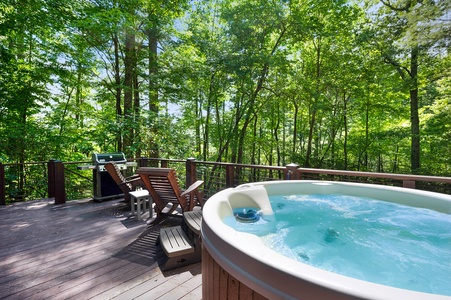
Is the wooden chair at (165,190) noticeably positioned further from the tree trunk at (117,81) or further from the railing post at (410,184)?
the tree trunk at (117,81)

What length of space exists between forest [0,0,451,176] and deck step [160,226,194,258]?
453 cm

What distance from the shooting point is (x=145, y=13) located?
6.42 metres

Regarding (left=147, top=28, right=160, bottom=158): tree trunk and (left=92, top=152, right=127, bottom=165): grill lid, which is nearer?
(left=92, top=152, right=127, bottom=165): grill lid

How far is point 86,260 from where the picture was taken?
7.26 ft

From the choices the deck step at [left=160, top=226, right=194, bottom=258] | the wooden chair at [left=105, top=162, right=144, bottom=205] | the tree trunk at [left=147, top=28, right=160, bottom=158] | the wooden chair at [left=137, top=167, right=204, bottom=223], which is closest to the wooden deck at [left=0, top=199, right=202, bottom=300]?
the deck step at [left=160, top=226, right=194, bottom=258]

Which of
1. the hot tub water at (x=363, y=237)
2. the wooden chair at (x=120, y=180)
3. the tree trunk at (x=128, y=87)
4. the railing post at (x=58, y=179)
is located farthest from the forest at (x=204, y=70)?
the hot tub water at (x=363, y=237)

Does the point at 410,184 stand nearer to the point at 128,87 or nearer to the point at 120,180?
the point at 120,180

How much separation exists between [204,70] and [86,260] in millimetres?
6127

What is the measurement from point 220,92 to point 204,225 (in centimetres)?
729

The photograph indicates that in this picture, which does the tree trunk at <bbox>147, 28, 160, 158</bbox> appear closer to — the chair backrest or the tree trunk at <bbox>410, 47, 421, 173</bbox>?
the chair backrest

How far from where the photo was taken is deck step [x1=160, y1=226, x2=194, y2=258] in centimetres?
203

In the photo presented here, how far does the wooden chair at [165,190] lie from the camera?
2.90 meters

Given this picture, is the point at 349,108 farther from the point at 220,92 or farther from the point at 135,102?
the point at 135,102

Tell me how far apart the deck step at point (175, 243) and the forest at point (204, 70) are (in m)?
4.53
